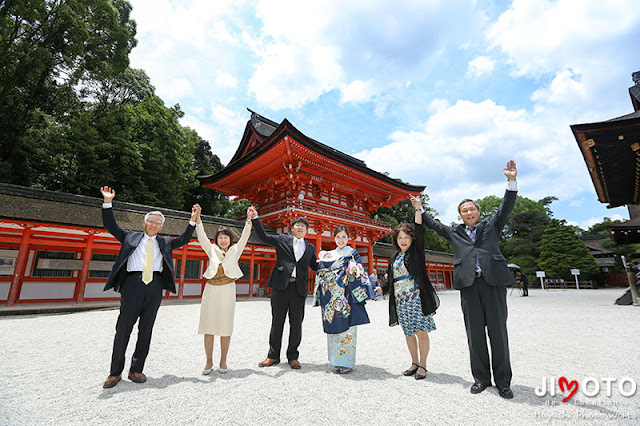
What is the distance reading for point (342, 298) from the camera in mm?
3219

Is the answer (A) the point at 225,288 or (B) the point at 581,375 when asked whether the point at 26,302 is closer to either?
(A) the point at 225,288

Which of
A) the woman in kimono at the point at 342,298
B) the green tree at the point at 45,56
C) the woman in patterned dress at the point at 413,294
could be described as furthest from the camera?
the green tree at the point at 45,56

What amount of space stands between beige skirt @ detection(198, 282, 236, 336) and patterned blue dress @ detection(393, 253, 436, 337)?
5.93 ft

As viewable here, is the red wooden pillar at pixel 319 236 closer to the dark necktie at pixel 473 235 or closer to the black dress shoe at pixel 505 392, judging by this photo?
the dark necktie at pixel 473 235

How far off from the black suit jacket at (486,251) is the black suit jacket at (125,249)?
287 cm

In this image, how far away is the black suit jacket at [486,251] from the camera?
8.40 feet

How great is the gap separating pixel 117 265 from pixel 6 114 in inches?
647

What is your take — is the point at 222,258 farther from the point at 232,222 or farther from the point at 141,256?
the point at 232,222

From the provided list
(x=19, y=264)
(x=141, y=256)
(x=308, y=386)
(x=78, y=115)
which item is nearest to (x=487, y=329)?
(x=308, y=386)

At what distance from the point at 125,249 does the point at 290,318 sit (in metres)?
1.88

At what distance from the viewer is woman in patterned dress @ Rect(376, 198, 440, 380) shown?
2.95 metres

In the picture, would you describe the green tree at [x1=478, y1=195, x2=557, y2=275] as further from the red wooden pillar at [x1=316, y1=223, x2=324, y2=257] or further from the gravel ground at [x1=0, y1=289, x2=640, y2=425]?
the gravel ground at [x1=0, y1=289, x2=640, y2=425]

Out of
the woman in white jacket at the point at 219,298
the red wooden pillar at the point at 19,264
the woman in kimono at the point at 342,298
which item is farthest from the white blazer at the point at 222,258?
the red wooden pillar at the point at 19,264

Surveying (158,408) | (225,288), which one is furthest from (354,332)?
(158,408)
